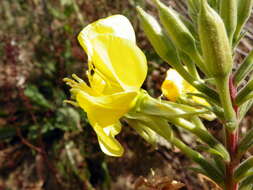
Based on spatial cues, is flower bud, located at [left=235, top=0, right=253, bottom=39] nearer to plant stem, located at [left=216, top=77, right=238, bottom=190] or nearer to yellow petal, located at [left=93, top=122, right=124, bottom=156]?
plant stem, located at [left=216, top=77, right=238, bottom=190]

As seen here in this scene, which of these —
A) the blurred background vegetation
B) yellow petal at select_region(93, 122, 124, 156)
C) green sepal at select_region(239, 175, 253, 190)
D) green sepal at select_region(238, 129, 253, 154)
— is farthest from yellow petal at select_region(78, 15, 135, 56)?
the blurred background vegetation

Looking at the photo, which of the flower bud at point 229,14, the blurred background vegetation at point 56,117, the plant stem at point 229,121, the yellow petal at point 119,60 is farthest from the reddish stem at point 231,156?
the blurred background vegetation at point 56,117

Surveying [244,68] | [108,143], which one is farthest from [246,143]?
[108,143]

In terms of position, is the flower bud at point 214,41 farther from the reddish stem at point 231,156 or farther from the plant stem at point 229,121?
the reddish stem at point 231,156

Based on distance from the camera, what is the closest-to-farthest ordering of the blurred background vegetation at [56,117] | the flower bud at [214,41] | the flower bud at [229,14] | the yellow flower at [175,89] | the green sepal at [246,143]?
the flower bud at [214,41]
the flower bud at [229,14]
the green sepal at [246,143]
the yellow flower at [175,89]
the blurred background vegetation at [56,117]

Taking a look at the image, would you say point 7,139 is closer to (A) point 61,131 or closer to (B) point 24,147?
(B) point 24,147

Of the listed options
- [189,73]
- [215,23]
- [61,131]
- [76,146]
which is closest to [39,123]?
[61,131]
